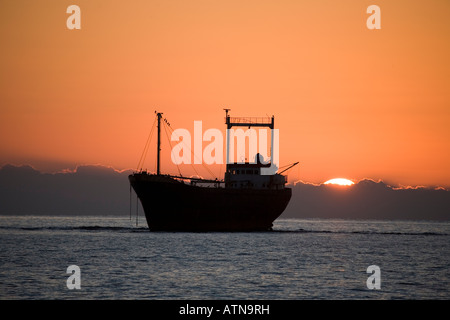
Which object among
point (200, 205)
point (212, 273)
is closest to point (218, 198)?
point (200, 205)

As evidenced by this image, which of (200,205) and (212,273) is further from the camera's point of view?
(200,205)

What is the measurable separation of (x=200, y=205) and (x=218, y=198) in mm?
2641

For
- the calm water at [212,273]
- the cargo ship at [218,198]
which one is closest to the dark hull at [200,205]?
the cargo ship at [218,198]

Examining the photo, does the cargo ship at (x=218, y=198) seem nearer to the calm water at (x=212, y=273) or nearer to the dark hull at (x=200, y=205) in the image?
the dark hull at (x=200, y=205)

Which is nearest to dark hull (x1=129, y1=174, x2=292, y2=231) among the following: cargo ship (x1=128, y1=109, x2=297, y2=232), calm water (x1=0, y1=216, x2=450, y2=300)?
cargo ship (x1=128, y1=109, x2=297, y2=232)

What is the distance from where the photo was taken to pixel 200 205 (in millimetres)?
85875

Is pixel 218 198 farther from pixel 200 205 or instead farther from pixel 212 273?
pixel 212 273

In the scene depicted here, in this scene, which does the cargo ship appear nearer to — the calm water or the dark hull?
the dark hull

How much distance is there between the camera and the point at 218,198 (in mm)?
86812

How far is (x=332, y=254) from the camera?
207 ft

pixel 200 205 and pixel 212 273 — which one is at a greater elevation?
pixel 200 205

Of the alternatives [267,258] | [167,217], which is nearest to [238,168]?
[167,217]

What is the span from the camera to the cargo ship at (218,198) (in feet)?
272
